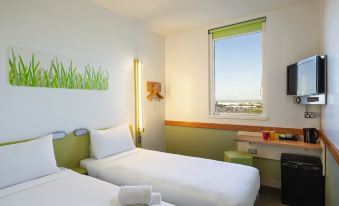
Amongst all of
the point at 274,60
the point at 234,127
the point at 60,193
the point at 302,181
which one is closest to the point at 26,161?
the point at 60,193

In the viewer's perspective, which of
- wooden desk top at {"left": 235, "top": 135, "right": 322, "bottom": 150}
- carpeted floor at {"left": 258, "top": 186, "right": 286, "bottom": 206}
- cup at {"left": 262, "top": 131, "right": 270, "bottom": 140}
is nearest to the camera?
wooden desk top at {"left": 235, "top": 135, "right": 322, "bottom": 150}

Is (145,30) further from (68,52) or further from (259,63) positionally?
(259,63)

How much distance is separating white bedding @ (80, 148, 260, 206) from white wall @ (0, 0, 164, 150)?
0.68 m

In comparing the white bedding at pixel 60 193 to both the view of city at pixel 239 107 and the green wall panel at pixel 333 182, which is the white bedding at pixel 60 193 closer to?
the green wall panel at pixel 333 182

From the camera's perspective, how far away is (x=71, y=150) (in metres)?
2.29

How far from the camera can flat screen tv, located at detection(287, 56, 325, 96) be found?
204 centimetres

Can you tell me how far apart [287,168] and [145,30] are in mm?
3137

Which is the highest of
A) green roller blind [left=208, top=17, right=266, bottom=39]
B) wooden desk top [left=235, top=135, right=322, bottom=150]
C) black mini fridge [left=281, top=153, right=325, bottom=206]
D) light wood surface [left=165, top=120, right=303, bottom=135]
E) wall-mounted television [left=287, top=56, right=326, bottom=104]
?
green roller blind [left=208, top=17, right=266, bottom=39]

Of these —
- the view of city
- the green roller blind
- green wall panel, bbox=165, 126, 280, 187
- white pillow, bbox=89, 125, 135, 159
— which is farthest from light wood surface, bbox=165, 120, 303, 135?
the green roller blind

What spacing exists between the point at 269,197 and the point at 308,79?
1665 millimetres

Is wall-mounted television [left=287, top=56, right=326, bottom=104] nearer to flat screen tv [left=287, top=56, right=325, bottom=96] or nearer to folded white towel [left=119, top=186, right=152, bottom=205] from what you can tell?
flat screen tv [left=287, top=56, right=325, bottom=96]

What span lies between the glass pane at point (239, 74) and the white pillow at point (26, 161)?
8.94ft

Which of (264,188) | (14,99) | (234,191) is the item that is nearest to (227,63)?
(264,188)

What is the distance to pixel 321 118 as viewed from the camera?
250 cm
